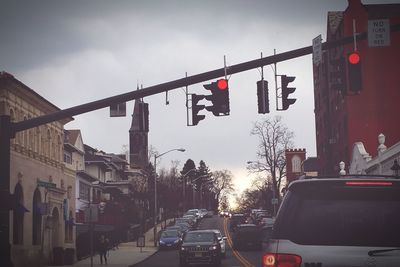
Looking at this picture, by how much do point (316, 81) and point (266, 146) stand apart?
16847 millimetres

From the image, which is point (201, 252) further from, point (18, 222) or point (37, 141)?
point (37, 141)

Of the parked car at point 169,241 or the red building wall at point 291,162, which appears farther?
the red building wall at point 291,162

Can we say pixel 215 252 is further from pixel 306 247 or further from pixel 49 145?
pixel 306 247

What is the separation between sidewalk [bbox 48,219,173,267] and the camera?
37.6m

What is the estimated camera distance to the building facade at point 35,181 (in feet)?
111

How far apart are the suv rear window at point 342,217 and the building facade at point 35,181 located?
1108 inches

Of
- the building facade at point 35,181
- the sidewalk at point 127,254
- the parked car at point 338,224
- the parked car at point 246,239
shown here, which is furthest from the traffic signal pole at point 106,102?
the parked car at point 246,239

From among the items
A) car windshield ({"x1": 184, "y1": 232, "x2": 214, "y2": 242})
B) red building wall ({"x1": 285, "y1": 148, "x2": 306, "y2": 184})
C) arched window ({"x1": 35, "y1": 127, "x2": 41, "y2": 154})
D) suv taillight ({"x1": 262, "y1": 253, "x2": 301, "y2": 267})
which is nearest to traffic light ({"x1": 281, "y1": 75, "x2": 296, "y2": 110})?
suv taillight ({"x1": 262, "y1": 253, "x2": 301, "y2": 267})

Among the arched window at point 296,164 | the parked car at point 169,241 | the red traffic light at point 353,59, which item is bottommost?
the parked car at point 169,241

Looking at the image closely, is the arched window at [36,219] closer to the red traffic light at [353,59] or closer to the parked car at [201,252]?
the parked car at [201,252]

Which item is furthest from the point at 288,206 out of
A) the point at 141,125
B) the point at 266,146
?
the point at 266,146

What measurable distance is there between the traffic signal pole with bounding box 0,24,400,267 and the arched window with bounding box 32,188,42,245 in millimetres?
20278

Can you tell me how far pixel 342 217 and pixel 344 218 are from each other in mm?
22

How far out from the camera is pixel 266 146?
85.6 metres
